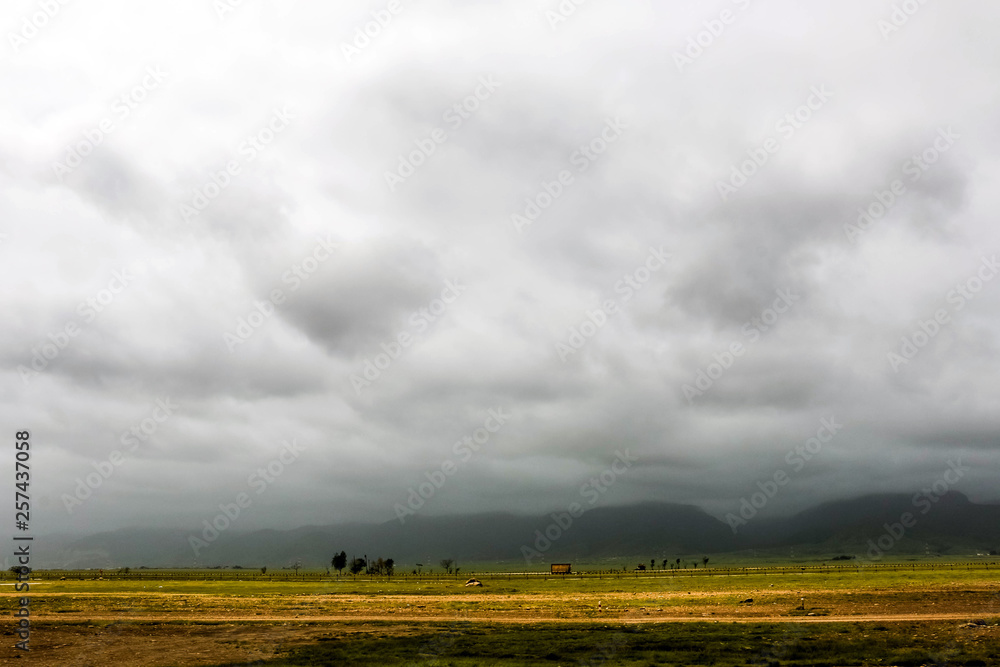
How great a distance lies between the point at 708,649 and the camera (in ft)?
109

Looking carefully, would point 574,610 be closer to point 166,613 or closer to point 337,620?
point 337,620

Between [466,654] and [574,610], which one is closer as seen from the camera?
[466,654]

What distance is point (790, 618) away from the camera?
46531 mm

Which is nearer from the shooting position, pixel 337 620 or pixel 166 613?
pixel 337 620

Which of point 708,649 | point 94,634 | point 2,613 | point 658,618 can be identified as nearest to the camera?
point 708,649

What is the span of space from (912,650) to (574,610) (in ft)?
105

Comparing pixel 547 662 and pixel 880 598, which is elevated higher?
pixel 547 662

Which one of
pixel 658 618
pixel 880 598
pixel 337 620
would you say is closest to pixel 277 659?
pixel 337 620

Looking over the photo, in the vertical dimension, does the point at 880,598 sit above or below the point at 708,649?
below

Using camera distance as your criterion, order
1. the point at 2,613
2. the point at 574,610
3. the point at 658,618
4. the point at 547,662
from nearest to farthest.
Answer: the point at 547,662 → the point at 658,618 → the point at 574,610 → the point at 2,613

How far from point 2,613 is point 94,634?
1110 inches

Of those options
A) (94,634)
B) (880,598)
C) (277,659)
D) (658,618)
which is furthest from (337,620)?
(880,598)

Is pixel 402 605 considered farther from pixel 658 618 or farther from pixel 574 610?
pixel 658 618

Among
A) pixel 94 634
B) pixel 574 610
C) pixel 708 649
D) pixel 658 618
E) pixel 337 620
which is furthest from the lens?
pixel 574 610
